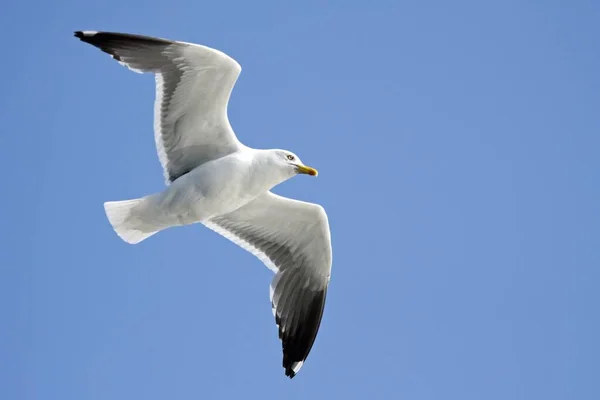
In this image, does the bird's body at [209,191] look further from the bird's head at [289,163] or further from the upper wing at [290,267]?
the upper wing at [290,267]

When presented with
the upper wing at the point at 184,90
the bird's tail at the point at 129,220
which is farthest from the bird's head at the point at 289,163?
the bird's tail at the point at 129,220

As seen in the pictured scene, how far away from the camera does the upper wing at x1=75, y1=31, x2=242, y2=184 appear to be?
9500 mm

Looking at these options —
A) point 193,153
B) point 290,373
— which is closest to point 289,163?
point 193,153

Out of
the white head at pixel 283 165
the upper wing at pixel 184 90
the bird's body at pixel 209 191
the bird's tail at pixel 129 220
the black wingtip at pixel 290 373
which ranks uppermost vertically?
the upper wing at pixel 184 90

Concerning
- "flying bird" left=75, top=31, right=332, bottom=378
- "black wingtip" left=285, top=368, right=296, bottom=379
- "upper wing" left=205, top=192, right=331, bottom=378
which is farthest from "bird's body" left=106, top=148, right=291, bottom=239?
"black wingtip" left=285, top=368, right=296, bottom=379

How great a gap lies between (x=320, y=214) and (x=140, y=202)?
197 cm

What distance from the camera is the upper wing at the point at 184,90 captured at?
950 centimetres

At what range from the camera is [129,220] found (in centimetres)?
982

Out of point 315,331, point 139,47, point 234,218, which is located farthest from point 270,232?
point 139,47

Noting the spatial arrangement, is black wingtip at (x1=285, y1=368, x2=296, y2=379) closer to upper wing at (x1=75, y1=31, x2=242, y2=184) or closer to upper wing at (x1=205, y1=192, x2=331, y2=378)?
upper wing at (x1=205, y1=192, x2=331, y2=378)

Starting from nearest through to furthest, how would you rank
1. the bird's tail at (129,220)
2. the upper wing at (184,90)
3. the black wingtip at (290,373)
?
1. the upper wing at (184,90)
2. the bird's tail at (129,220)
3. the black wingtip at (290,373)

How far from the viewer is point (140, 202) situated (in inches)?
382

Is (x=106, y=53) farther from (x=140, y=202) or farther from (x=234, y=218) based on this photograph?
(x=234, y=218)

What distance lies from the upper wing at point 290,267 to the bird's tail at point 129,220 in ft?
4.08
